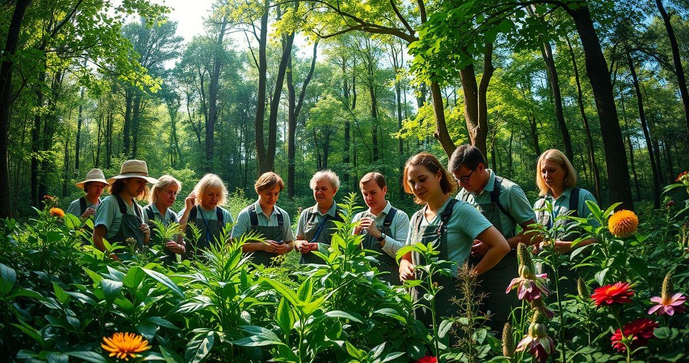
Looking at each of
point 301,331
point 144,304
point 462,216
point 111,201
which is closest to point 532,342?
point 301,331

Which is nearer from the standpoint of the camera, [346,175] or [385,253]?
[385,253]

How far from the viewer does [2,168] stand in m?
8.18

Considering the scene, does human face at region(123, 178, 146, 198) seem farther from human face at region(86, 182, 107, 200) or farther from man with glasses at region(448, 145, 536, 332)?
man with glasses at region(448, 145, 536, 332)

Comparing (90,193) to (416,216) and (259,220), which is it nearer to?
(259,220)

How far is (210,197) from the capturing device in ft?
15.7

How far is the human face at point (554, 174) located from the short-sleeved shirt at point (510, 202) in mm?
520

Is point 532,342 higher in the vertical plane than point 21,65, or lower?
lower

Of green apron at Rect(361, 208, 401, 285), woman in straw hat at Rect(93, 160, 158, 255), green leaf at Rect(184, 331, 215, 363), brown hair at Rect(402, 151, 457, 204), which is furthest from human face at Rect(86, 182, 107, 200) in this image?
green leaf at Rect(184, 331, 215, 363)

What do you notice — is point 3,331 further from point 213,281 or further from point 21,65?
point 21,65

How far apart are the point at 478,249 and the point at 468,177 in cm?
74

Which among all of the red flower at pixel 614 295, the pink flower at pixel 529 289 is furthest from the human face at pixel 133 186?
the red flower at pixel 614 295

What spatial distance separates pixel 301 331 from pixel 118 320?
0.56m

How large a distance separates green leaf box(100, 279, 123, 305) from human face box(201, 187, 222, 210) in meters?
3.67

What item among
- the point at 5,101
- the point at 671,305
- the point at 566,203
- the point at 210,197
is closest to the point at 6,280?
the point at 671,305
